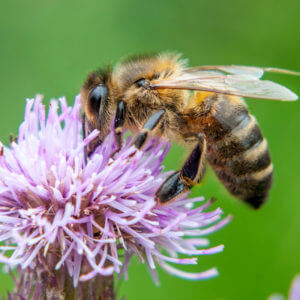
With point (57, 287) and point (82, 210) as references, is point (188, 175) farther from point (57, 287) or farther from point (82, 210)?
point (57, 287)

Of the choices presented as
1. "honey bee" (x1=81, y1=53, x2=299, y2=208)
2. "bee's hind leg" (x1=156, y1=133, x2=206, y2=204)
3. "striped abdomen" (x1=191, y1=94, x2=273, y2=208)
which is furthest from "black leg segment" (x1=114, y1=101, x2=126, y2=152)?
"striped abdomen" (x1=191, y1=94, x2=273, y2=208)

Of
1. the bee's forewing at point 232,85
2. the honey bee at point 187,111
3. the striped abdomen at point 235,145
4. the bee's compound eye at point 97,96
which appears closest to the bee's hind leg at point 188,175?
the honey bee at point 187,111

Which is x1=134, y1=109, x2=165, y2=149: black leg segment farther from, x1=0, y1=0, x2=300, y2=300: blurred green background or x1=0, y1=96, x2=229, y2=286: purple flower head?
x1=0, y1=0, x2=300, y2=300: blurred green background

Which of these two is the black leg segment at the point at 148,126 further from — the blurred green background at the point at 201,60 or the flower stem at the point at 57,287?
the blurred green background at the point at 201,60

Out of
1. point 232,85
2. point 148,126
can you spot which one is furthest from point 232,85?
point 148,126

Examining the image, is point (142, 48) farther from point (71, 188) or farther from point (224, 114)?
point (71, 188)

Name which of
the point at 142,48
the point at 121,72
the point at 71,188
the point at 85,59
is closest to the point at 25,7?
the point at 85,59
